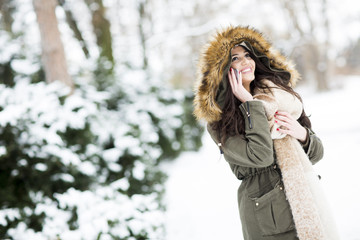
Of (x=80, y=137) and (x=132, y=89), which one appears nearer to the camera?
(x=80, y=137)

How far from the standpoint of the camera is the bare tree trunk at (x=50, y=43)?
4445 mm

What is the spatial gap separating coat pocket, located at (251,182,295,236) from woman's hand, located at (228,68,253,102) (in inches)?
22.7

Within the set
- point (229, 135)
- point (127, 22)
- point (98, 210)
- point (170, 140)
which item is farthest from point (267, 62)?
point (127, 22)

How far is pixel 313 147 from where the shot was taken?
6.28ft

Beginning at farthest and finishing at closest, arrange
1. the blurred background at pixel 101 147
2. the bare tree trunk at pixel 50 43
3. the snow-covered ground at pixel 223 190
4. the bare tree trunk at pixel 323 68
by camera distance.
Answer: the bare tree trunk at pixel 323 68
the bare tree trunk at pixel 50 43
the snow-covered ground at pixel 223 190
the blurred background at pixel 101 147

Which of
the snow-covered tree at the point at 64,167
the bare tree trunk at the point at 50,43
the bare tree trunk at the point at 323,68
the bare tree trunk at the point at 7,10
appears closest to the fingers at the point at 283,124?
the snow-covered tree at the point at 64,167

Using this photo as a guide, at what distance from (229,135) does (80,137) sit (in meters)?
2.73

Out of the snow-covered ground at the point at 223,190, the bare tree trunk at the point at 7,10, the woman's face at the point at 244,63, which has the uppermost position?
the bare tree trunk at the point at 7,10

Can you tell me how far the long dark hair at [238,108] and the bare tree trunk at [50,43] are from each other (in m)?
3.39

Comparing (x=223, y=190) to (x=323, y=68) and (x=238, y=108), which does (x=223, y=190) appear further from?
(x=323, y=68)

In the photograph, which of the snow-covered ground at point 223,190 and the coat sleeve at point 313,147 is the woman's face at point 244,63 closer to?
the coat sleeve at point 313,147

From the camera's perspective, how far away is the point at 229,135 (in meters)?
1.77

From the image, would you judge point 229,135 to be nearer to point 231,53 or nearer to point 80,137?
point 231,53

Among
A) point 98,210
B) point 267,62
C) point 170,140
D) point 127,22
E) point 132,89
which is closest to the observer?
point 267,62
